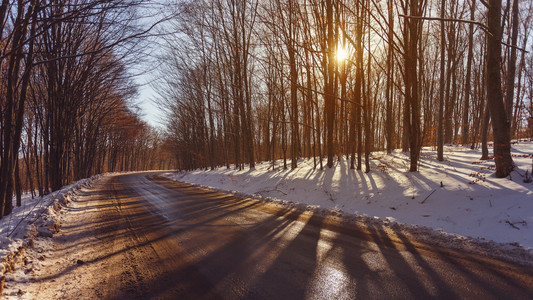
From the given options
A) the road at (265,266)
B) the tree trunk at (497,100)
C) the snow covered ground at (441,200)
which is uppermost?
the tree trunk at (497,100)

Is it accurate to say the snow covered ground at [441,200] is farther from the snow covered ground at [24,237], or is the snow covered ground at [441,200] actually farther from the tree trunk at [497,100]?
the snow covered ground at [24,237]

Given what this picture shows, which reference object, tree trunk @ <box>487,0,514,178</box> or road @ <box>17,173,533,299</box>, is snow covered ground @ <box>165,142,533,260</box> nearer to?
tree trunk @ <box>487,0,514,178</box>

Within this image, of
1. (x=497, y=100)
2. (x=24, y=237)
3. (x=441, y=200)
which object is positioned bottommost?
(x=24, y=237)

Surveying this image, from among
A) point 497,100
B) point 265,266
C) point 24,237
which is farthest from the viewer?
point 497,100

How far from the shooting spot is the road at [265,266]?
2.86 m

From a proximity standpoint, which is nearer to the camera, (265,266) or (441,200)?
(265,266)

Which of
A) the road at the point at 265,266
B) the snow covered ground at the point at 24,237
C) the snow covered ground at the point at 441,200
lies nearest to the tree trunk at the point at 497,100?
the snow covered ground at the point at 441,200

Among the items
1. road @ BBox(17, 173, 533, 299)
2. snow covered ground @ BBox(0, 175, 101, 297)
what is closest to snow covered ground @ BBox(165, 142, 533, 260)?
road @ BBox(17, 173, 533, 299)

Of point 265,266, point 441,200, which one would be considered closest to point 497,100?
point 441,200

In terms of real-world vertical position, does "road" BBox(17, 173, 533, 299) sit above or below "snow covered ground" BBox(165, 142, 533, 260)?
below

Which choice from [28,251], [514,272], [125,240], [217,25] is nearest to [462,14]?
[217,25]

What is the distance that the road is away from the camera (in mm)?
2857

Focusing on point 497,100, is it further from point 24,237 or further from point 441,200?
point 24,237

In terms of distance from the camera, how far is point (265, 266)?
3.52 m
